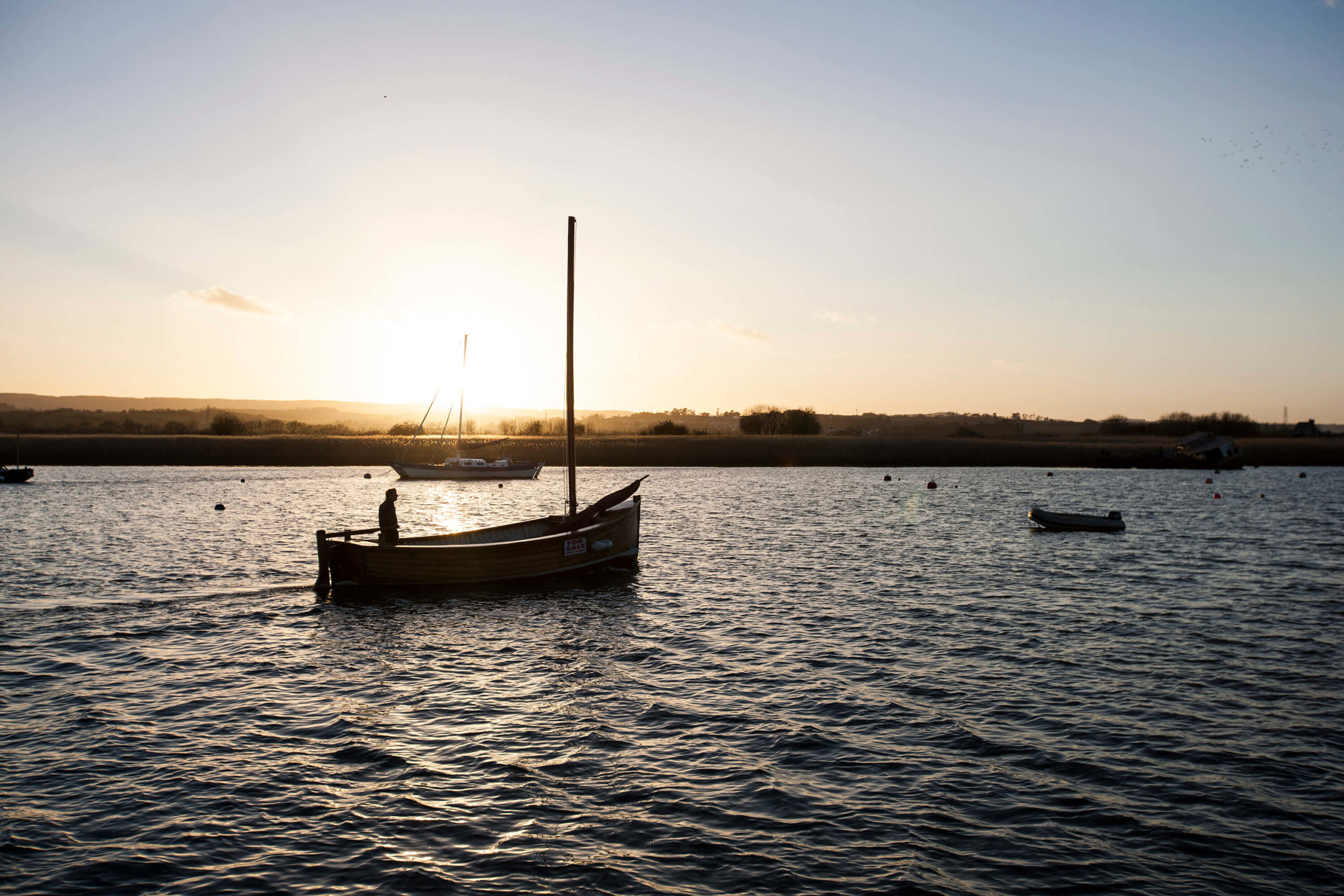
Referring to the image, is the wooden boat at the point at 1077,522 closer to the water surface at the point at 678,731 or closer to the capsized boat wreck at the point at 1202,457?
the water surface at the point at 678,731

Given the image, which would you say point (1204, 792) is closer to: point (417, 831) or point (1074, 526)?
point (417, 831)

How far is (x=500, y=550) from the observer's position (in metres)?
24.7

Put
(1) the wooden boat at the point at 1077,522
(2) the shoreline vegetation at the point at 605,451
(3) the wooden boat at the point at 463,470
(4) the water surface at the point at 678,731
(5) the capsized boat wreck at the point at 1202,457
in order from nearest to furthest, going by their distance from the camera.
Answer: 1. (4) the water surface at the point at 678,731
2. (1) the wooden boat at the point at 1077,522
3. (3) the wooden boat at the point at 463,470
4. (2) the shoreline vegetation at the point at 605,451
5. (5) the capsized boat wreck at the point at 1202,457

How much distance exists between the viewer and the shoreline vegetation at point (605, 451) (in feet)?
340

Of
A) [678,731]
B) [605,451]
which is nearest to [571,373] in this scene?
[678,731]

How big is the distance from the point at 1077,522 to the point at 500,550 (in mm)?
31039

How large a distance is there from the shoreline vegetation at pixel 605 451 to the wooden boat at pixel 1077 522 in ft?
239

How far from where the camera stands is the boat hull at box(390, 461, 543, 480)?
282 ft

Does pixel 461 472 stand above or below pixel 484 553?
above

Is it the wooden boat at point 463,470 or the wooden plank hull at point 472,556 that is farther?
the wooden boat at point 463,470

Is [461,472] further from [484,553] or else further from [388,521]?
[484,553]

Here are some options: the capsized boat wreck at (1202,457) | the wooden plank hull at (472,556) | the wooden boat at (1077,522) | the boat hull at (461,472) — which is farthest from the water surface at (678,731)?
the capsized boat wreck at (1202,457)

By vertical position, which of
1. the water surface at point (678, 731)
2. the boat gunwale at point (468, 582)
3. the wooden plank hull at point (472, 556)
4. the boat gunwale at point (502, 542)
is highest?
the boat gunwale at point (502, 542)

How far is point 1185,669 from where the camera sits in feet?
55.2
